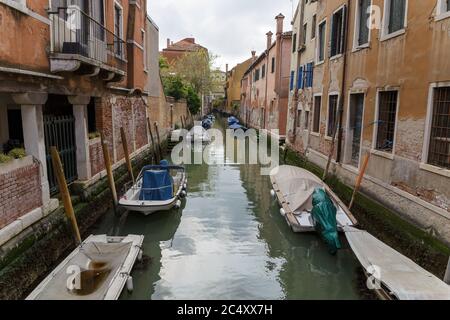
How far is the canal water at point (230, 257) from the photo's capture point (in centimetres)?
539

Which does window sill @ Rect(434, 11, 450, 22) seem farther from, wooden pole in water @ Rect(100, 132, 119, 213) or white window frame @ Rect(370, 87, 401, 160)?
wooden pole in water @ Rect(100, 132, 119, 213)

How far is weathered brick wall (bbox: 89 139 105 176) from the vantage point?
8.42 m

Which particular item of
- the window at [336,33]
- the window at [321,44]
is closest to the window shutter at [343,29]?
the window at [336,33]

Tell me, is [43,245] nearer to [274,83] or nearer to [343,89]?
[343,89]

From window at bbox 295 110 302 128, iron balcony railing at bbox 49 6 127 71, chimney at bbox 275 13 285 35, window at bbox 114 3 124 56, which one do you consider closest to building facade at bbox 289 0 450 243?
window at bbox 295 110 302 128

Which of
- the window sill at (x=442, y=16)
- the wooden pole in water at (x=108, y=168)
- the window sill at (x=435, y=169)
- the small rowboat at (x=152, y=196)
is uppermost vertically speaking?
the window sill at (x=442, y=16)

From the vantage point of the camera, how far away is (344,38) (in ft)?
32.4

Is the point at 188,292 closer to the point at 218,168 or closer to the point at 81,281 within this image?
the point at 81,281

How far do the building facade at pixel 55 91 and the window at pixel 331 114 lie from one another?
626cm

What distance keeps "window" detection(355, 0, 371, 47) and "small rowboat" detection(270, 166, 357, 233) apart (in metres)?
3.62

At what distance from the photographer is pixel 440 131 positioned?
5898 millimetres

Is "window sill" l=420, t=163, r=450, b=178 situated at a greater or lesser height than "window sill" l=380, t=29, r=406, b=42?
lesser

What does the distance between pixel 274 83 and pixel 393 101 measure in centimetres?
1391

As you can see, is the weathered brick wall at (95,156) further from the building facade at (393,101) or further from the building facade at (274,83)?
the building facade at (274,83)
